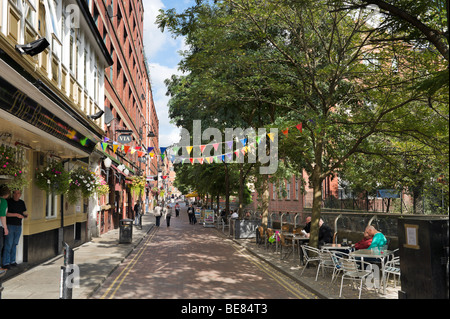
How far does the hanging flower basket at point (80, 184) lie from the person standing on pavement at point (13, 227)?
3.69m

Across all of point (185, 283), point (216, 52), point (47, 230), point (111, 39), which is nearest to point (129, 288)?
point (185, 283)

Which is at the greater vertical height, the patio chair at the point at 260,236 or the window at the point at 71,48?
the window at the point at 71,48

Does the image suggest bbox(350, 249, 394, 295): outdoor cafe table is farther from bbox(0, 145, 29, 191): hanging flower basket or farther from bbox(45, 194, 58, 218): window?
bbox(45, 194, 58, 218): window

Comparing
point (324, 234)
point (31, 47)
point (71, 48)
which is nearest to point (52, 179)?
point (31, 47)

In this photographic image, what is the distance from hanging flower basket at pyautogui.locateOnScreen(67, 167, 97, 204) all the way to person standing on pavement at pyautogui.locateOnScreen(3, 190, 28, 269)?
3692mm

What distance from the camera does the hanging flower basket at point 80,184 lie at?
1405 centimetres

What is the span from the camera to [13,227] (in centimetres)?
1009

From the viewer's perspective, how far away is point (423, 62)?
32.3ft

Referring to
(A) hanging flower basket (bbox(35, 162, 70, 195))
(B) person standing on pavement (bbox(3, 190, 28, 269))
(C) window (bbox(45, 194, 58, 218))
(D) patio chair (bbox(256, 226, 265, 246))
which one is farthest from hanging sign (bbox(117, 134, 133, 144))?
(B) person standing on pavement (bbox(3, 190, 28, 269))

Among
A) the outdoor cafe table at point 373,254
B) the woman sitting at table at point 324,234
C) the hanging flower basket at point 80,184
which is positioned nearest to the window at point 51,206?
the hanging flower basket at point 80,184

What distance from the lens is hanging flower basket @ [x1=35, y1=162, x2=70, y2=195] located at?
1205 centimetres

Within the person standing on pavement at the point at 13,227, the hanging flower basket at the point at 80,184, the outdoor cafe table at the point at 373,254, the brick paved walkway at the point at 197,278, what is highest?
the hanging flower basket at the point at 80,184

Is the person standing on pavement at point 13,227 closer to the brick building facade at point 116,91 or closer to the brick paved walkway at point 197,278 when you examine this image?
the brick paved walkway at point 197,278

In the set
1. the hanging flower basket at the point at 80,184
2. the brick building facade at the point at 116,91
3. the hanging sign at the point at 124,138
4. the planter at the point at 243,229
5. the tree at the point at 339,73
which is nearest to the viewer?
the tree at the point at 339,73
